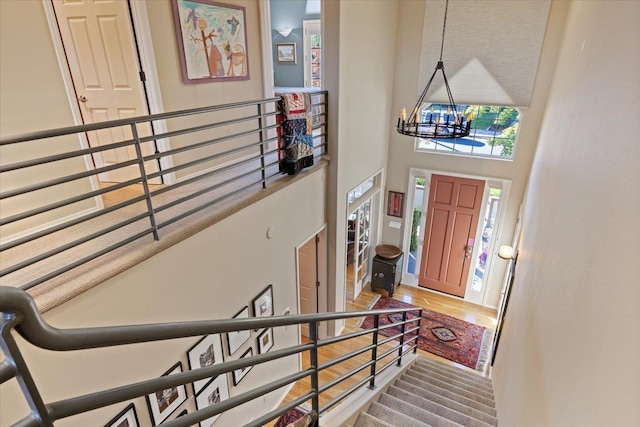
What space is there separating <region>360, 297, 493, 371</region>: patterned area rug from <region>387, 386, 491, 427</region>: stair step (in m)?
2.46

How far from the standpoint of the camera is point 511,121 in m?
5.43

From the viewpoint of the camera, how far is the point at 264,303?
11.2 ft

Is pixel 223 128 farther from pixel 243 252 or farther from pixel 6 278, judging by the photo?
pixel 6 278

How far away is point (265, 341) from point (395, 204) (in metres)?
4.01

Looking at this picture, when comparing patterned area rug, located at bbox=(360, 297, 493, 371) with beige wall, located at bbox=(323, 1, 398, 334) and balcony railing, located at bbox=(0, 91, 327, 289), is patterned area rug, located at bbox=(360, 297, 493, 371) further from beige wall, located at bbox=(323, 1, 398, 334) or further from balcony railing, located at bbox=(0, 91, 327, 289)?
balcony railing, located at bbox=(0, 91, 327, 289)

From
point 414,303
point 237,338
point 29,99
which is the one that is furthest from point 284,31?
point 237,338

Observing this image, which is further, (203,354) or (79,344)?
(203,354)

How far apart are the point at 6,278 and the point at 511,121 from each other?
6135mm

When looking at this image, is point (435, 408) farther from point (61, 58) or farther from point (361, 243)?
point (61, 58)

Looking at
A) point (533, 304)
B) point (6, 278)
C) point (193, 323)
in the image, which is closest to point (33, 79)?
point (6, 278)

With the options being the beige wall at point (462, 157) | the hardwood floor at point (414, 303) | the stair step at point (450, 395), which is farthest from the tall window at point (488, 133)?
the stair step at point (450, 395)

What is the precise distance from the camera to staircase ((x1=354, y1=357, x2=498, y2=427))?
2427 mm

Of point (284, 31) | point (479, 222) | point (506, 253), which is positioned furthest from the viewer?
point (284, 31)

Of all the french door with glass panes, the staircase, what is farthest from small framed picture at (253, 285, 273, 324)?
the french door with glass panes
